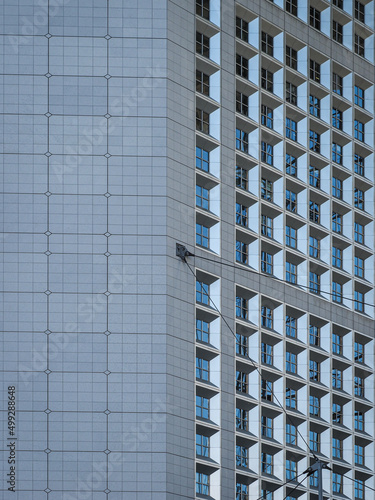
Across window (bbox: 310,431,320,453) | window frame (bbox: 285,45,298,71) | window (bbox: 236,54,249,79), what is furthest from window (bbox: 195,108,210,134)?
window (bbox: 310,431,320,453)

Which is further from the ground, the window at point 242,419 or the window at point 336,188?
the window at point 336,188

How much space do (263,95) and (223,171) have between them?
7.34m

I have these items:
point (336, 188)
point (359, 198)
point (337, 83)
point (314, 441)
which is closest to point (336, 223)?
point (336, 188)

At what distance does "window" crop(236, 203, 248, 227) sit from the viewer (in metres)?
90.8

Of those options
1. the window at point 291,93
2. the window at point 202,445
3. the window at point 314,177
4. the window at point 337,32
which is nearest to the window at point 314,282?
the window at point 314,177

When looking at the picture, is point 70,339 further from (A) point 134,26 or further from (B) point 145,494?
(A) point 134,26

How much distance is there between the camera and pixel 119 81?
85688 millimetres

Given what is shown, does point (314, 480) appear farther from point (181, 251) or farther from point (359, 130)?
point (359, 130)

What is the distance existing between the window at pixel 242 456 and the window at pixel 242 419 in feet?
3.94

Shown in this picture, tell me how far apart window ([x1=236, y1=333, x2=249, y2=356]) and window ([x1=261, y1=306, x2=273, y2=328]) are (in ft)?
7.60

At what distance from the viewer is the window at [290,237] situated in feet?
309

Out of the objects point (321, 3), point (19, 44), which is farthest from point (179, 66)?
point (321, 3)

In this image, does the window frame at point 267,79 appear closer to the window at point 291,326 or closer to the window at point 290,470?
the window at point 291,326

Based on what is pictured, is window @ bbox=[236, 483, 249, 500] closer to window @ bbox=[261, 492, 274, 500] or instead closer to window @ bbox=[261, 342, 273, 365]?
window @ bbox=[261, 492, 274, 500]
